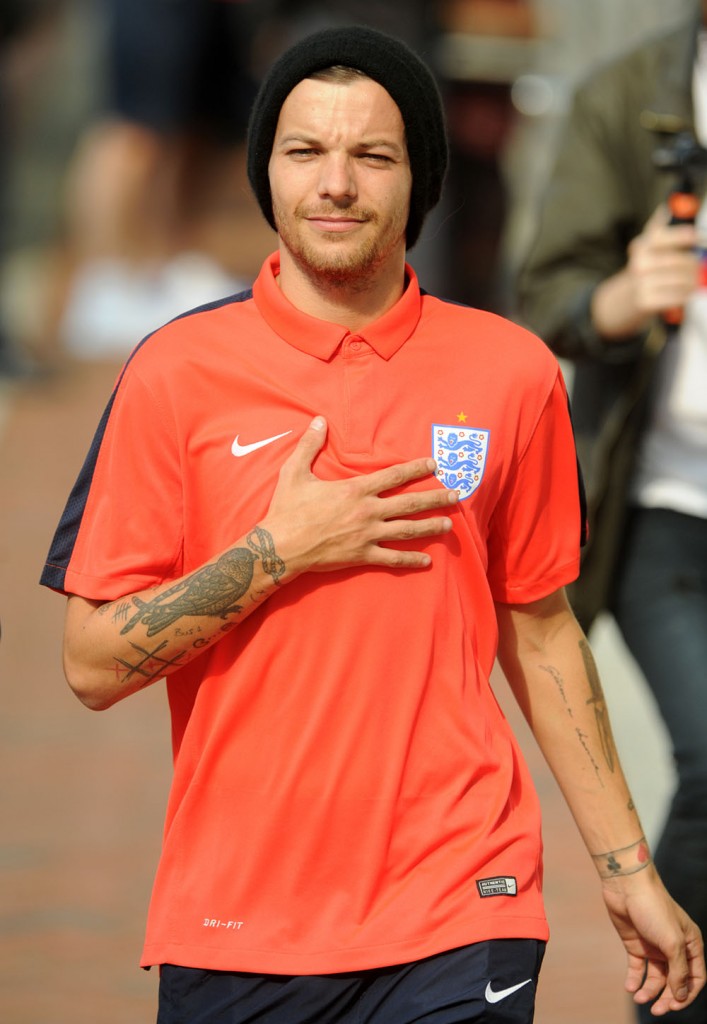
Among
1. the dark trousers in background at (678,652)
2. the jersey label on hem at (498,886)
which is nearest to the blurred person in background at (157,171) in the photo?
the dark trousers in background at (678,652)

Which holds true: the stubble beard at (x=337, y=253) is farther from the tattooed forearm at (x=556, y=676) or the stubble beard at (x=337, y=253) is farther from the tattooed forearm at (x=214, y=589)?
the tattooed forearm at (x=556, y=676)

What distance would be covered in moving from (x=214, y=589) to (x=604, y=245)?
1.78 meters

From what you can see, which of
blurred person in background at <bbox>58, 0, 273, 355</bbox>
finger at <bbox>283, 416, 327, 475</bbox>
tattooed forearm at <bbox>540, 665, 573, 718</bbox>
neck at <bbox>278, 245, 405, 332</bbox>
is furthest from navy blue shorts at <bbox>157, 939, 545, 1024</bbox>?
blurred person in background at <bbox>58, 0, 273, 355</bbox>

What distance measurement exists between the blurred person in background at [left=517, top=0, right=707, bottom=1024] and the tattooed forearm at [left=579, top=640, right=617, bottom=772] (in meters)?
0.69

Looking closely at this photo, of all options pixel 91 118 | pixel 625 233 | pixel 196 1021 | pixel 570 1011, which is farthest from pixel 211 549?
pixel 91 118

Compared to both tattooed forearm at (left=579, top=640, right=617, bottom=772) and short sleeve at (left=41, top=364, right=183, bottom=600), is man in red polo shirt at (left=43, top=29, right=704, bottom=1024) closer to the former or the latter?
short sleeve at (left=41, top=364, right=183, bottom=600)

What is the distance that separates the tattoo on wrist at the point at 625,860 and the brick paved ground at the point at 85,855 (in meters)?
1.86

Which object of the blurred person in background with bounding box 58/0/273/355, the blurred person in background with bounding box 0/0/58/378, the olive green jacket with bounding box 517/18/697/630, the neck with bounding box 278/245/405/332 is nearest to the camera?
the neck with bounding box 278/245/405/332

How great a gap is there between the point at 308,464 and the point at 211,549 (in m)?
0.22

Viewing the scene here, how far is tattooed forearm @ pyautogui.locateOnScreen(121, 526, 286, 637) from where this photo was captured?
2859mm

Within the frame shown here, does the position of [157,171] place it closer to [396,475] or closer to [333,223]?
[333,223]

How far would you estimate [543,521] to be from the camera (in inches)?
126

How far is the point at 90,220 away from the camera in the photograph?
37.2ft

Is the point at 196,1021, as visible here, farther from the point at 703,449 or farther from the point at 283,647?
the point at 703,449
